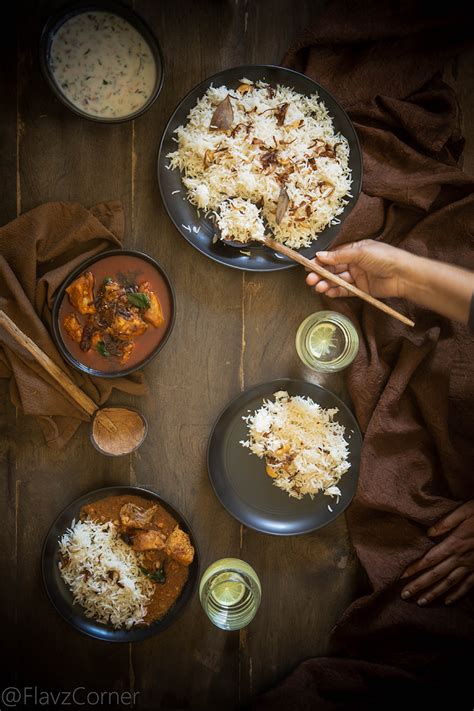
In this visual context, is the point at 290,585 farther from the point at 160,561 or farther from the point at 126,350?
the point at 126,350

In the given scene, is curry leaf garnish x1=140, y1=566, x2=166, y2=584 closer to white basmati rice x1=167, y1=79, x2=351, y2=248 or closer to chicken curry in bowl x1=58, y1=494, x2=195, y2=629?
chicken curry in bowl x1=58, y1=494, x2=195, y2=629

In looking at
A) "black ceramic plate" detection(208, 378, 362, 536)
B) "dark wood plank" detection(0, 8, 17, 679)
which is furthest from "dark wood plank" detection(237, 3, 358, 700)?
"dark wood plank" detection(0, 8, 17, 679)

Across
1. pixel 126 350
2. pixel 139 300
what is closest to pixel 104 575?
pixel 126 350

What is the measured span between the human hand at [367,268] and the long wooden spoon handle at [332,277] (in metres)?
0.06

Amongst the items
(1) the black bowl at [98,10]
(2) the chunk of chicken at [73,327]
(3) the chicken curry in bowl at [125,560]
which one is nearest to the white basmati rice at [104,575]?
(3) the chicken curry in bowl at [125,560]

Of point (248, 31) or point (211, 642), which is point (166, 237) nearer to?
point (248, 31)

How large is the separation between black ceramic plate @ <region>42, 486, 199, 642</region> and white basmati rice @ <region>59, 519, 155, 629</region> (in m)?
0.03

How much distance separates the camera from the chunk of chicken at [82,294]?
2.42m

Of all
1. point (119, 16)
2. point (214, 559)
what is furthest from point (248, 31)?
point (214, 559)

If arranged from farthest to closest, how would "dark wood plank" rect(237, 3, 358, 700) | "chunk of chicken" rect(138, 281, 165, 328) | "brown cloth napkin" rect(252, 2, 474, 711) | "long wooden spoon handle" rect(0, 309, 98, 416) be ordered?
"dark wood plank" rect(237, 3, 358, 700)
"brown cloth napkin" rect(252, 2, 474, 711)
"chunk of chicken" rect(138, 281, 165, 328)
"long wooden spoon handle" rect(0, 309, 98, 416)

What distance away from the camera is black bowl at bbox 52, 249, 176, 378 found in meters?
2.44

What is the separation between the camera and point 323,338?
8.57 ft

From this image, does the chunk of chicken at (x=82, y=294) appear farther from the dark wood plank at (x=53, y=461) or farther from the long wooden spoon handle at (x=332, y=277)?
the long wooden spoon handle at (x=332, y=277)

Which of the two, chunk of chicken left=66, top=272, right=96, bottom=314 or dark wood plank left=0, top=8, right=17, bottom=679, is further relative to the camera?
dark wood plank left=0, top=8, right=17, bottom=679
